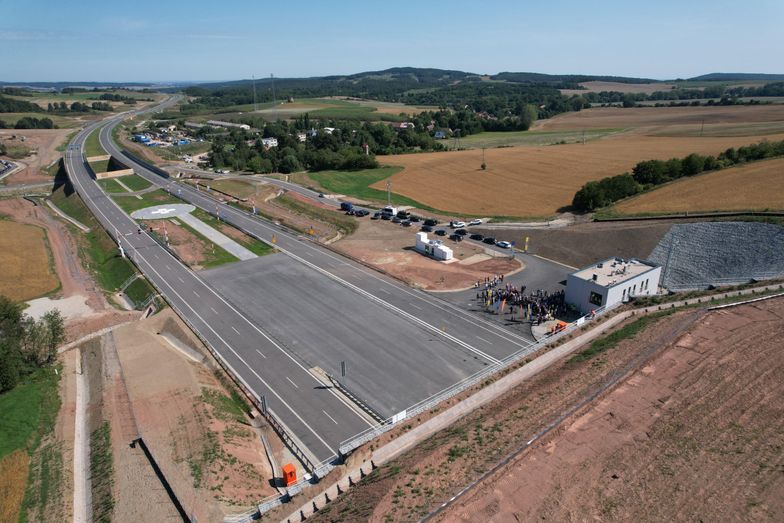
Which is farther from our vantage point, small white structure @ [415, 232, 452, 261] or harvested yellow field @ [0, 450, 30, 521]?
small white structure @ [415, 232, 452, 261]

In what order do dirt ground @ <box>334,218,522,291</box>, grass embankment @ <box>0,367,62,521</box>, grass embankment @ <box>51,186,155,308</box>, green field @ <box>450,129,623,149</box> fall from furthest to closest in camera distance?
1. green field @ <box>450,129,623,149</box>
2. grass embankment @ <box>51,186,155,308</box>
3. dirt ground @ <box>334,218,522,291</box>
4. grass embankment @ <box>0,367,62,521</box>

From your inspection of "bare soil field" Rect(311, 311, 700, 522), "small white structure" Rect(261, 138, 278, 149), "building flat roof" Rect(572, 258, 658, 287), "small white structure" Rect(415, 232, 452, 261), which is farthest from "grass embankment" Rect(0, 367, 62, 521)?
"small white structure" Rect(261, 138, 278, 149)

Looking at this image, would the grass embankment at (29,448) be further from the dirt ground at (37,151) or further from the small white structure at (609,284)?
the dirt ground at (37,151)

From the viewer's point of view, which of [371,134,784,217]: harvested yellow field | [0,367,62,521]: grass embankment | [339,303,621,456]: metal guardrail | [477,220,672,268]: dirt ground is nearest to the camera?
[0,367,62,521]: grass embankment

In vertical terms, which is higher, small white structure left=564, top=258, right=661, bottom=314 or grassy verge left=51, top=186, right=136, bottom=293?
small white structure left=564, top=258, right=661, bottom=314

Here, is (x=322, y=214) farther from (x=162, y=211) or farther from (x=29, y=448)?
(x=29, y=448)

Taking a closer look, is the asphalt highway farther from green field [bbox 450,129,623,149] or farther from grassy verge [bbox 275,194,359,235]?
green field [bbox 450,129,623,149]
